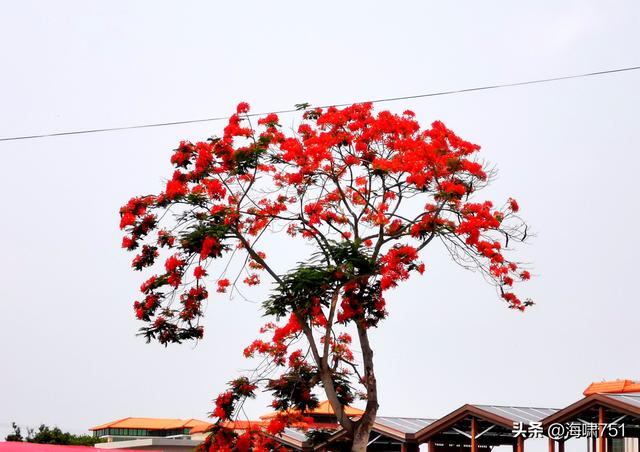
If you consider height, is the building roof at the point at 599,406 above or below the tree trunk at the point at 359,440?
above

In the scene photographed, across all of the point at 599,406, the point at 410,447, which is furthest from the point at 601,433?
the point at 410,447

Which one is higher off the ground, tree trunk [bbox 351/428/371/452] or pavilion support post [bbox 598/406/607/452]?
pavilion support post [bbox 598/406/607/452]

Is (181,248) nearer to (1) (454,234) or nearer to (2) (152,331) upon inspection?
(2) (152,331)

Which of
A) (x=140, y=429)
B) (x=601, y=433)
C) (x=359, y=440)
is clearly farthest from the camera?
(x=140, y=429)

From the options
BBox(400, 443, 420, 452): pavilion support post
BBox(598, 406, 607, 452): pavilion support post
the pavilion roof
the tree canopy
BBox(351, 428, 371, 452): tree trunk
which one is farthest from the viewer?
the tree canopy

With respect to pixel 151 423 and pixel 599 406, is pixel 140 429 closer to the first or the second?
pixel 151 423

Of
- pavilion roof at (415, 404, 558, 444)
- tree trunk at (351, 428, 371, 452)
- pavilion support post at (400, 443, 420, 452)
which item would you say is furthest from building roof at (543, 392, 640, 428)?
tree trunk at (351, 428, 371, 452)

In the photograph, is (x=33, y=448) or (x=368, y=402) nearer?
(x=33, y=448)

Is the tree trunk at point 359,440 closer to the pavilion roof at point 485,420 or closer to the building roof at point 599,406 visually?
the building roof at point 599,406

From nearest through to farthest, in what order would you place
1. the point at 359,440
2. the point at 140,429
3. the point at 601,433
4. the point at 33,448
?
1. the point at 33,448
2. the point at 359,440
3. the point at 601,433
4. the point at 140,429

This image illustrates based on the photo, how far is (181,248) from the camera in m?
17.6

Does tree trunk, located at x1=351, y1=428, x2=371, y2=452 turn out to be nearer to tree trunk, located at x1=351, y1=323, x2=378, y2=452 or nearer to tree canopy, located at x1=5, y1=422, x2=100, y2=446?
tree trunk, located at x1=351, y1=323, x2=378, y2=452

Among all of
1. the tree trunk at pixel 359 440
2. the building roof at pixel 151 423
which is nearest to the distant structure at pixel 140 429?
the building roof at pixel 151 423

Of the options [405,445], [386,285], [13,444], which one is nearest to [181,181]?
[386,285]
